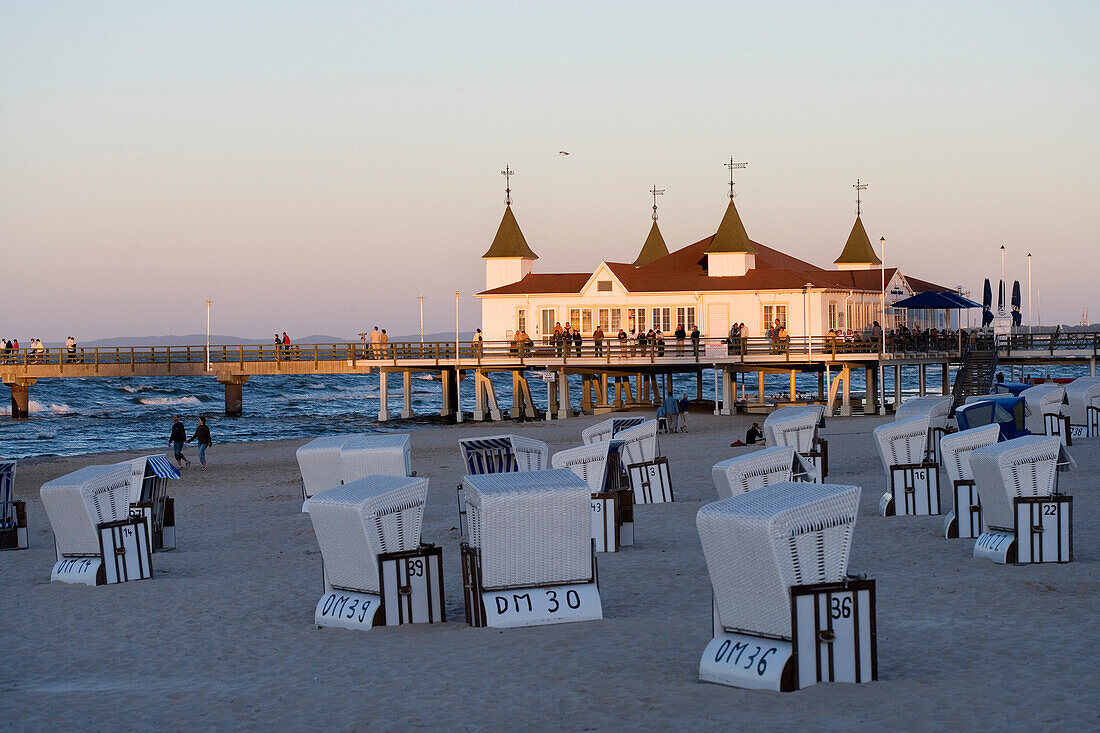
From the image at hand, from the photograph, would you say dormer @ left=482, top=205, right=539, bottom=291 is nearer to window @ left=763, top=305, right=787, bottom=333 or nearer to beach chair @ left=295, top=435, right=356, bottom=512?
window @ left=763, top=305, right=787, bottom=333

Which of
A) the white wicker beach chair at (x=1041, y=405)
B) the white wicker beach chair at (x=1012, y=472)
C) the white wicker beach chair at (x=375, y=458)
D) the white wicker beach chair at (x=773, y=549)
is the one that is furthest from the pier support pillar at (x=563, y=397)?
the white wicker beach chair at (x=773, y=549)

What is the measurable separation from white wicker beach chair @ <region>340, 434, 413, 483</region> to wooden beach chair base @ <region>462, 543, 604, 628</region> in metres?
6.78

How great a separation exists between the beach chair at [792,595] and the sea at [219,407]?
114 feet

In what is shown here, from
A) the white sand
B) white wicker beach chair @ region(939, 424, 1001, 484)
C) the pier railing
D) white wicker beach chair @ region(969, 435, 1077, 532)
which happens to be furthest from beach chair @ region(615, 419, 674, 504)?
the pier railing

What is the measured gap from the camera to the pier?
42281 millimetres

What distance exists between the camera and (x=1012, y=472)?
1203 cm

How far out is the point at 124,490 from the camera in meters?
13.7

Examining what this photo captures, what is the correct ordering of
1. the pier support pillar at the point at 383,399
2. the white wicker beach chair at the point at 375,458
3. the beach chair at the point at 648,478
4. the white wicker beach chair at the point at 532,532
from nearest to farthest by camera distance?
the white wicker beach chair at the point at 532,532 < the white wicker beach chair at the point at 375,458 < the beach chair at the point at 648,478 < the pier support pillar at the point at 383,399

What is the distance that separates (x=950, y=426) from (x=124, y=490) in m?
12.9

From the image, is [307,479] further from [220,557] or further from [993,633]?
[993,633]

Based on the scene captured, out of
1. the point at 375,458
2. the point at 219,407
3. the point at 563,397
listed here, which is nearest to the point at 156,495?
the point at 375,458

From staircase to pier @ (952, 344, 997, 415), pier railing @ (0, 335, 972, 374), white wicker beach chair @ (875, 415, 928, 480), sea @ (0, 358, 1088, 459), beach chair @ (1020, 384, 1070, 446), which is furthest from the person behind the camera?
sea @ (0, 358, 1088, 459)

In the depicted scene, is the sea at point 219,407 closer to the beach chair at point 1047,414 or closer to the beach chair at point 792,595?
the beach chair at point 1047,414

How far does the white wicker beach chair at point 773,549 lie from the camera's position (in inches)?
306
